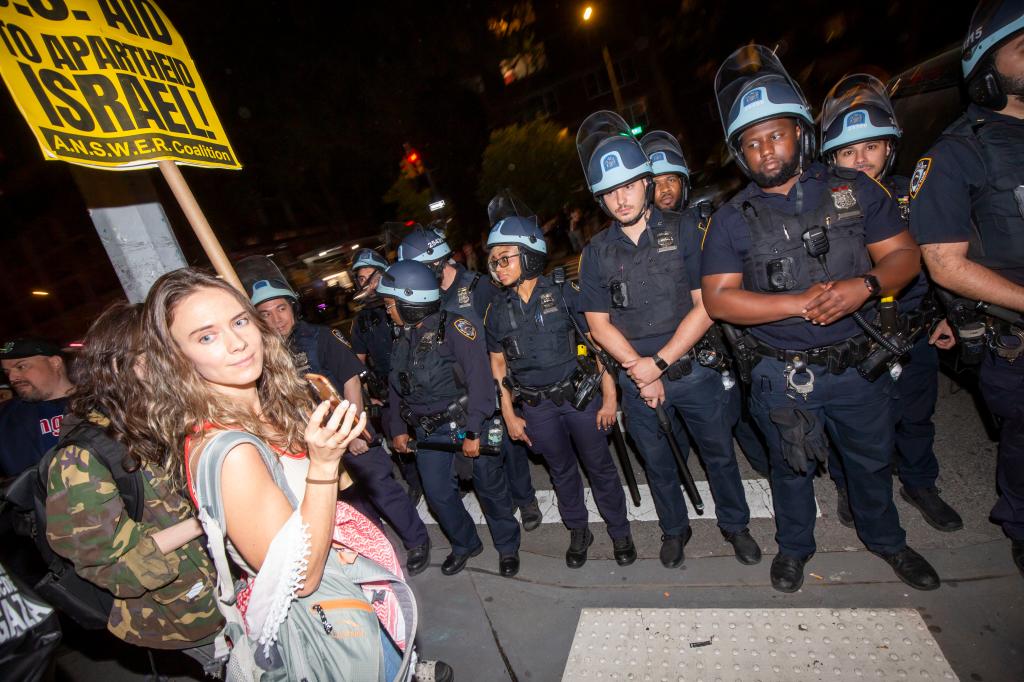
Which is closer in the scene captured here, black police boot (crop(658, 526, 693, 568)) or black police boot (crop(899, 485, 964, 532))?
black police boot (crop(899, 485, 964, 532))

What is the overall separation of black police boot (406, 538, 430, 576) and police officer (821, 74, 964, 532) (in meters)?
3.04

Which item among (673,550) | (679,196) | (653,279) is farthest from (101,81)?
(673,550)

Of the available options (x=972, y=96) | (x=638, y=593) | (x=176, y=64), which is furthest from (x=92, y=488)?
(x=972, y=96)

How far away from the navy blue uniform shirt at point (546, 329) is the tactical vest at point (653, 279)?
33cm

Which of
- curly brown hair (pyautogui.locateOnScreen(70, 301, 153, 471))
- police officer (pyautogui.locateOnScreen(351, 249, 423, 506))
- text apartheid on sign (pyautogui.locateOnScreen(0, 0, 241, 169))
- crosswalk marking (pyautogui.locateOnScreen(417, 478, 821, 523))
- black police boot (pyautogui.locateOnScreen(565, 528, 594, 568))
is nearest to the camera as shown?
curly brown hair (pyautogui.locateOnScreen(70, 301, 153, 471))

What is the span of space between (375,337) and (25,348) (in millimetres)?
2684

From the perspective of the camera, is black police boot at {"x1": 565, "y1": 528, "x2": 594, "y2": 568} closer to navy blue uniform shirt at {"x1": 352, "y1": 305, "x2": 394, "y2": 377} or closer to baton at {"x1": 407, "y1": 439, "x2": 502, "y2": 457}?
baton at {"x1": 407, "y1": 439, "x2": 502, "y2": 457}

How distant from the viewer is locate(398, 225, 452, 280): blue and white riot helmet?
5.00 m

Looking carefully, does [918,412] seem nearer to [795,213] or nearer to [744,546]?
[744,546]

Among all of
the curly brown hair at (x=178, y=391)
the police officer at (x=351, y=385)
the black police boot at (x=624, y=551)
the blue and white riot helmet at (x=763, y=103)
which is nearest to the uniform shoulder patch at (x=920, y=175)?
the blue and white riot helmet at (x=763, y=103)

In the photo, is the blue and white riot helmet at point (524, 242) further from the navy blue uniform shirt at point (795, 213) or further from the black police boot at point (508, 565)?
the black police boot at point (508, 565)

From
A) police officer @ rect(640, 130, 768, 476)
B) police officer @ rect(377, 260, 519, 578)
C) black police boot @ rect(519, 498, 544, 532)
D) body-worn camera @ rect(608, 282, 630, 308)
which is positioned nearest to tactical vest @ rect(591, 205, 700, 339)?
body-worn camera @ rect(608, 282, 630, 308)

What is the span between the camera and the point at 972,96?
2.53 metres

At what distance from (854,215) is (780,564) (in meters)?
2.01
